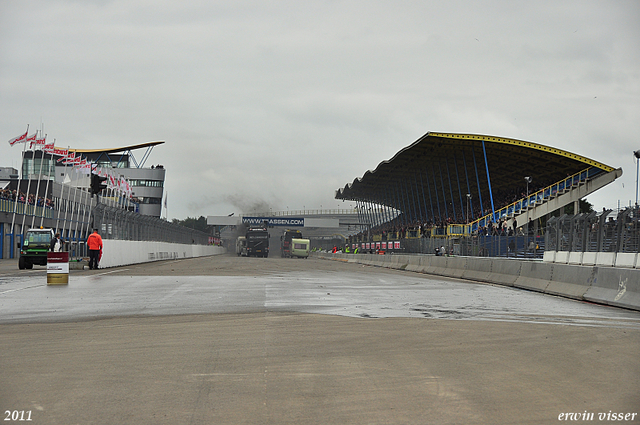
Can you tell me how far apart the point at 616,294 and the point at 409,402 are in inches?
414

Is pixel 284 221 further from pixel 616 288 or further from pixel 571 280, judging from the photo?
pixel 616 288

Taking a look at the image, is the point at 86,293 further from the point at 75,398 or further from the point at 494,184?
the point at 494,184

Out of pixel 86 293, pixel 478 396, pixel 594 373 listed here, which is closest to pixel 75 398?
pixel 478 396

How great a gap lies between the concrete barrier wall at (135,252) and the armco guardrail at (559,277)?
51.0ft

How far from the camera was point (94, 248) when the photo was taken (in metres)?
30.2

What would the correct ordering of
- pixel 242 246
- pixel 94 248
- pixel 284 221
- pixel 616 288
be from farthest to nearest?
pixel 284 221 < pixel 242 246 < pixel 94 248 < pixel 616 288

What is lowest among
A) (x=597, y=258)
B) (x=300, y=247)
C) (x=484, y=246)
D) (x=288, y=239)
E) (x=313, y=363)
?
(x=313, y=363)

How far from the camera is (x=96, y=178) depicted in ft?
92.3

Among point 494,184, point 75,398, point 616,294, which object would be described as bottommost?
point 75,398

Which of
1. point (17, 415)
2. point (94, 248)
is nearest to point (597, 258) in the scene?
point (17, 415)

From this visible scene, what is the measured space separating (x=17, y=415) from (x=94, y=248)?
2610 centimetres

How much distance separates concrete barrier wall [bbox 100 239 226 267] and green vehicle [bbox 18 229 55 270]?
300 cm

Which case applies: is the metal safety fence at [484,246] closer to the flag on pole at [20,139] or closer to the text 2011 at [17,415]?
the text 2011 at [17,415]

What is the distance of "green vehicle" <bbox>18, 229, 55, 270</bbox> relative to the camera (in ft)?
110
